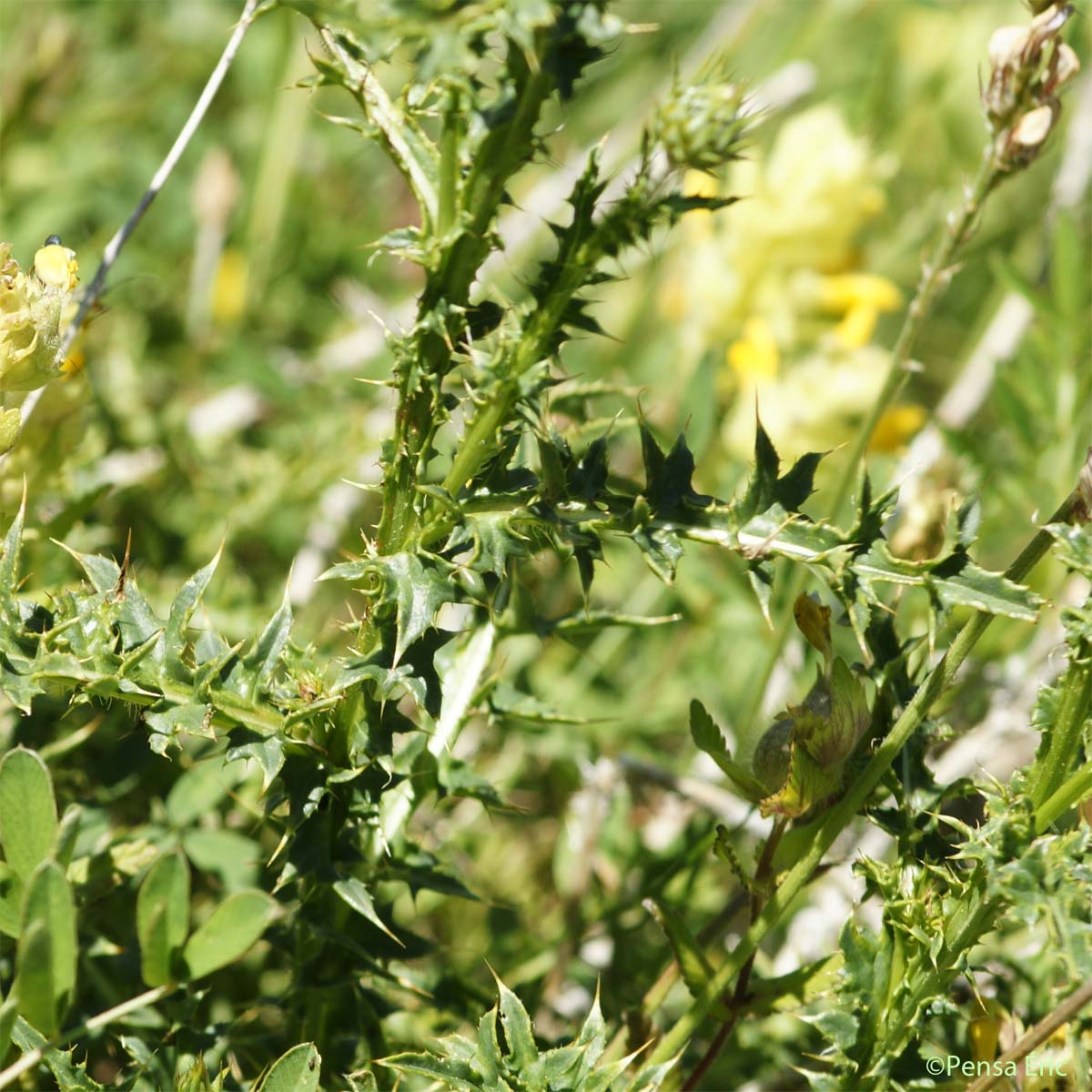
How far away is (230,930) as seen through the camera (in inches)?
41.7

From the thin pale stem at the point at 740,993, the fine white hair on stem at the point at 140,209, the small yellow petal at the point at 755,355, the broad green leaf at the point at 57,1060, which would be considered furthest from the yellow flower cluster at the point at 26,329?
the small yellow petal at the point at 755,355

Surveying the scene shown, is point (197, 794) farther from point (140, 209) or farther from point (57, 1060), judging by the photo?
point (140, 209)

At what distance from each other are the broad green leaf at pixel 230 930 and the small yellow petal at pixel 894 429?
1.51 metres

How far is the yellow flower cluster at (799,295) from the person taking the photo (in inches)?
91.8

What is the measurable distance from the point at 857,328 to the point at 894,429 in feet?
0.87

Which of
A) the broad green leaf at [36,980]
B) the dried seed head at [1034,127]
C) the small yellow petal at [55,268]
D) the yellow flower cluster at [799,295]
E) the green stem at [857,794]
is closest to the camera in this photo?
the broad green leaf at [36,980]

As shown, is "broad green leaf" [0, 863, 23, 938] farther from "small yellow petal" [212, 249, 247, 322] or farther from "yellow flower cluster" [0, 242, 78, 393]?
"small yellow petal" [212, 249, 247, 322]

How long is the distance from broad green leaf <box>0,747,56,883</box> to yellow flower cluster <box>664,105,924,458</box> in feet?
5.20

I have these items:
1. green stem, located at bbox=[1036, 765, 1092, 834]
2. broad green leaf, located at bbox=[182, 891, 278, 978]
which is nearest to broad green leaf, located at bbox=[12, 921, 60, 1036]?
broad green leaf, located at bbox=[182, 891, 278, 978]

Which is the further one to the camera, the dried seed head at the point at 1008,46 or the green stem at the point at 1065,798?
the dried seed head at the point at 1008,46

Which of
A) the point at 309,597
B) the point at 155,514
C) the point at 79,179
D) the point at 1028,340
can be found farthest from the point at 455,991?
the point at 79,179

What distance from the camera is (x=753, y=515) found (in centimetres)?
107

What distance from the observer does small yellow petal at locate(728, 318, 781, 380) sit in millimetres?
2408

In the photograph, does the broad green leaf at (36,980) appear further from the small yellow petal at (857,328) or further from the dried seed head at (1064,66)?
the small yellow petal at (857,328)
